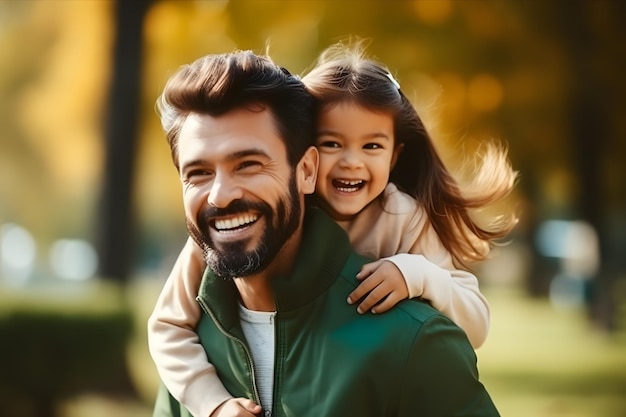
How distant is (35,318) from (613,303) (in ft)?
30.5

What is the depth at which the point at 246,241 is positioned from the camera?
2447 mm

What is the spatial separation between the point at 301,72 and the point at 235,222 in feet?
10.5

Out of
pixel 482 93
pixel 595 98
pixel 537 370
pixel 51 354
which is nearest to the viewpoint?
pixel 51 354

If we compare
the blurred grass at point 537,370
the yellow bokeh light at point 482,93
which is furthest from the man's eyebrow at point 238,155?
the yellow bokeh light at point 482,93

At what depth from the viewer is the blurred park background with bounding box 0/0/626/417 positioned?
7941 millimetres

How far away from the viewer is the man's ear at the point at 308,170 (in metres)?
2.58

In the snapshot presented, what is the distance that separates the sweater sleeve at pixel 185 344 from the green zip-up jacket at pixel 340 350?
0.06 meters

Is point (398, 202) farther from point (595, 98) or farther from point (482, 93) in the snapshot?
point (595, 98)

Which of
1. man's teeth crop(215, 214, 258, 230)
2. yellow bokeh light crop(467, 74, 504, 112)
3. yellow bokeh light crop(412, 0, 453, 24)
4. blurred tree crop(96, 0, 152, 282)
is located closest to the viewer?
man's teeth crop(215, 214, 258, 230)

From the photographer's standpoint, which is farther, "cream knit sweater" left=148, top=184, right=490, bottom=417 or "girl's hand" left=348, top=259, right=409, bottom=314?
"cream knit sweater" left=148, top=184, right=490, bottom=417

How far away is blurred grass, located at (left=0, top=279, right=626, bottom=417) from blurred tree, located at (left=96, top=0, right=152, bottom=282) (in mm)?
424

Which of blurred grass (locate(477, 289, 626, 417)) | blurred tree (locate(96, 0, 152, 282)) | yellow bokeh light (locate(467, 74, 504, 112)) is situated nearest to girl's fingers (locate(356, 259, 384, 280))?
blurred grass (locate(477, 289, 626, 417))

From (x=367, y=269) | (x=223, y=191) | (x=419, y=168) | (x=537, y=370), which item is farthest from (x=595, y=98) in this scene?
(x=223, y=191)

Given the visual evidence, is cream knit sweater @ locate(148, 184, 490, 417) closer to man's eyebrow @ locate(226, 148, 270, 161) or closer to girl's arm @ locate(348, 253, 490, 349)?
girl's arm @ locate(348, 253, 490, 349)
